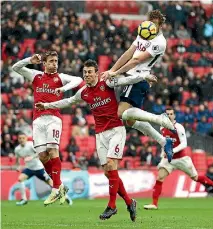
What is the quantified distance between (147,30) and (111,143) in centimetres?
200

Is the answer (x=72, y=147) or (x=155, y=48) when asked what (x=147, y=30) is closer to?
(x=155, y=48)

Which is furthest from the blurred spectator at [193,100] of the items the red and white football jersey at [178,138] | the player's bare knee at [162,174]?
the player's bare knee at [162,174]

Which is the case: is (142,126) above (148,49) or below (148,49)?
below

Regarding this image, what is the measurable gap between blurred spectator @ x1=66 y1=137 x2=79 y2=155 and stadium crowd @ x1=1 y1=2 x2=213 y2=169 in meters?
0.03

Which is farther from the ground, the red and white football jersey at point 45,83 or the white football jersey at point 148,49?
the white football jersey at point 148,49

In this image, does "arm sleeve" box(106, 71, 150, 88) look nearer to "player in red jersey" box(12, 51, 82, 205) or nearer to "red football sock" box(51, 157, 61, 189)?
"player in red jersey" box(12, 51, 82, 205)

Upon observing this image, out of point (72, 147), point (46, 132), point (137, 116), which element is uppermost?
point (137, 116)

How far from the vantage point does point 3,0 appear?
1271 inches

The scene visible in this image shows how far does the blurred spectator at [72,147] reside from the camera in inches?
1067

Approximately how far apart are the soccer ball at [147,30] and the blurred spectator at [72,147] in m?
13.3

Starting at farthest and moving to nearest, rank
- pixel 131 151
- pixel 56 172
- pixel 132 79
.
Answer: pixel 131 151, pixel 56 172, pixel 132 79

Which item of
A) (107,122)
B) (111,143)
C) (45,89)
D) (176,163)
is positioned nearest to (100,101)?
(107,122)

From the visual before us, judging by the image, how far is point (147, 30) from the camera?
14.0 metres

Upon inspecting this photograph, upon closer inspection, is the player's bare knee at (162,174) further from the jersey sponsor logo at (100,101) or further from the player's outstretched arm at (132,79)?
the player's outstretched arm at (132,79)
